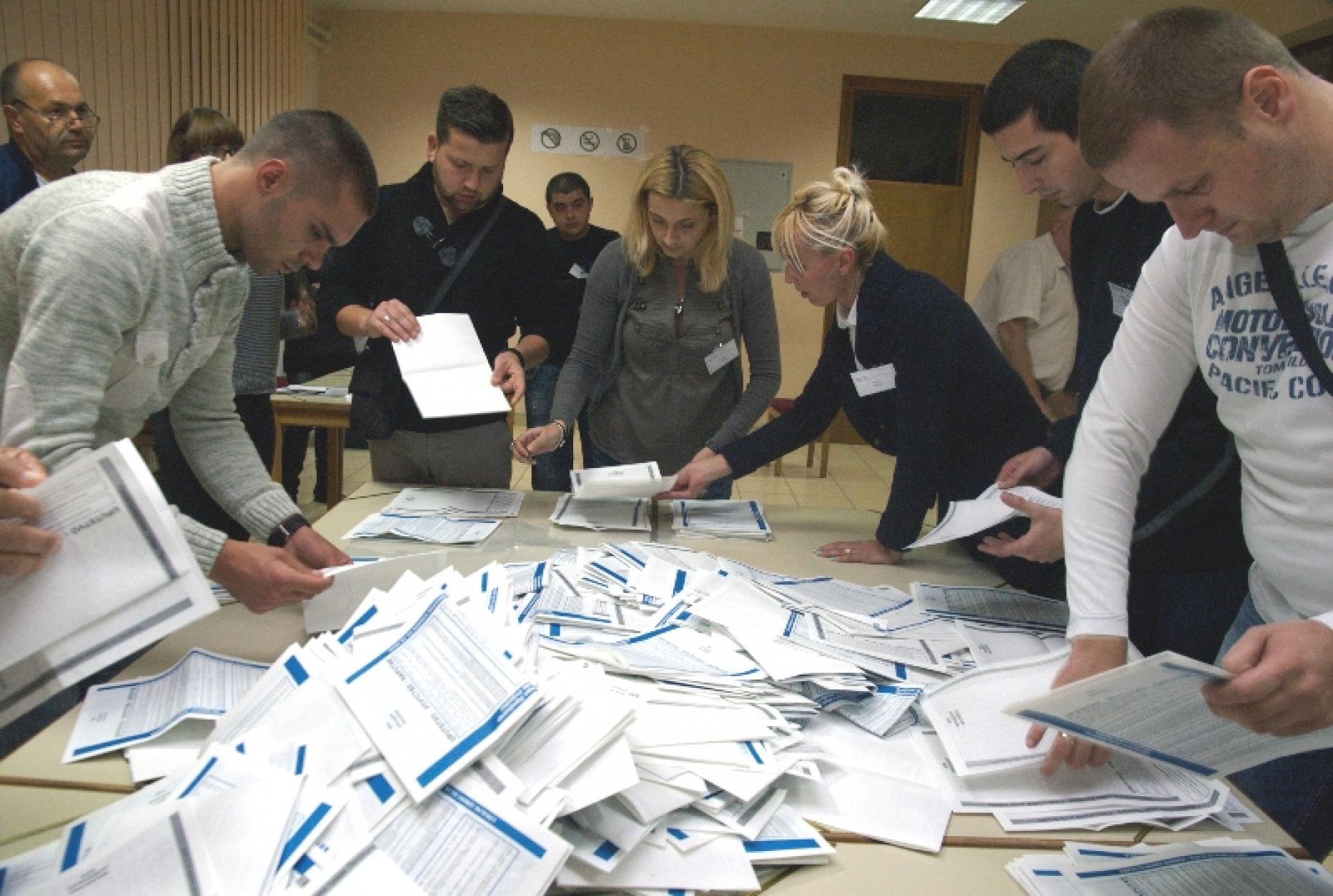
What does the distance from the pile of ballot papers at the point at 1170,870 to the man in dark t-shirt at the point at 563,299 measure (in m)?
1.68

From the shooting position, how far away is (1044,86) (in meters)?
1.66

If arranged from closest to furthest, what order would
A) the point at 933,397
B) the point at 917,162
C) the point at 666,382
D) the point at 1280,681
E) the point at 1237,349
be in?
the point at 1280,681 < the point at 1237,349 < the point at 933,397 < the point at 666,382 < the point at 917,162

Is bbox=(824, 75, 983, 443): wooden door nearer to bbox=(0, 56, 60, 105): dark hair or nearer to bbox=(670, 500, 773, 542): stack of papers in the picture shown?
bbox=(670, 500, 773, 542): stack of papers

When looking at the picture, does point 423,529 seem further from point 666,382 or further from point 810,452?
point 810,452

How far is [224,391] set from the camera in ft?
5.49

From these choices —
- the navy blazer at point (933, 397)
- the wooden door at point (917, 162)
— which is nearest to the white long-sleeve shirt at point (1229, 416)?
the navy blazer at point (933, 397)

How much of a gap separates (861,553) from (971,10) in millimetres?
5066

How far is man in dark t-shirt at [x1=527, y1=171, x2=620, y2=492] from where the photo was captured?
267cm

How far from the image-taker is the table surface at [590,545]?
1.02 m

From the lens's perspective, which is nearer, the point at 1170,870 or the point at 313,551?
the point at 1170,870

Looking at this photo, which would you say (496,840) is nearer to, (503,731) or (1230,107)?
(503,731)

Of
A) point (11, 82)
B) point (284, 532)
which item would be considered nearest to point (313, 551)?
point (284, 532)

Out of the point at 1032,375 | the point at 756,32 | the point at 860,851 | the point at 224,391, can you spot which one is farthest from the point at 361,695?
the point at 756,32

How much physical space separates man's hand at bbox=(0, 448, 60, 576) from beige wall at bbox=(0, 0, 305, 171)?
355 centimetres
